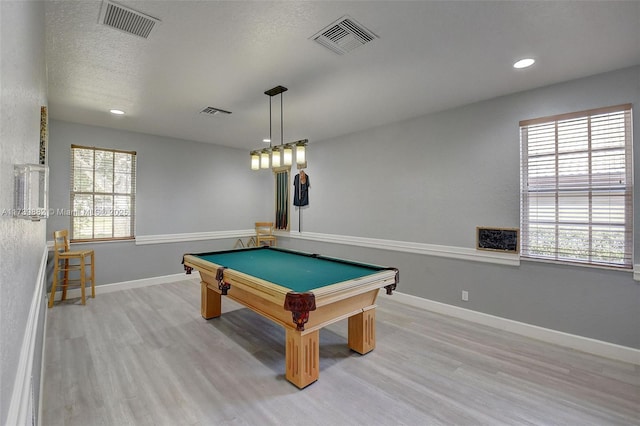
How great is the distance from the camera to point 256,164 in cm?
347

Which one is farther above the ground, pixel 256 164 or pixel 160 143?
pixel 160 143

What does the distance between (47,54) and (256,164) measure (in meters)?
2.01

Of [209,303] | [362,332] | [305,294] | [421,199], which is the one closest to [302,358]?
[305,294]

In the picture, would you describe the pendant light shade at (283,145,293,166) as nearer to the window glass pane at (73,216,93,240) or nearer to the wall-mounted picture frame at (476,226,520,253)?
the wall-mounted picture frame at (476,226,520,253)

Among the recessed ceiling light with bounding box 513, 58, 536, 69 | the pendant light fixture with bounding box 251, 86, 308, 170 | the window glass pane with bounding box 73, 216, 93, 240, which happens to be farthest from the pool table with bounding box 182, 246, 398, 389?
the window glass pane with bounding box 73, 216, 93, 240

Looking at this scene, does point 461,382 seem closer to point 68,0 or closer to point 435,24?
point 435,24

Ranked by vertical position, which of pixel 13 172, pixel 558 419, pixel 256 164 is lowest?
pixel 558 419

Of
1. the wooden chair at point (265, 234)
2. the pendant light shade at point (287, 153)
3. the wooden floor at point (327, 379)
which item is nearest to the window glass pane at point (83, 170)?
the wooden floor at point (327, 379)

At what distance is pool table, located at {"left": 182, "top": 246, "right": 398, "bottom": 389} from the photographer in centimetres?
223

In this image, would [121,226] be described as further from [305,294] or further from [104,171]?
[305,294]

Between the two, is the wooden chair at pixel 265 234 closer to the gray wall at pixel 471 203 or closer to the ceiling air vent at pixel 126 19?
the gray wall at pixel 471 203

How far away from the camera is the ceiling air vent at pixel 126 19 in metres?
1.95

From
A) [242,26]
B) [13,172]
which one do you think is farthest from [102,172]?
[13,172]

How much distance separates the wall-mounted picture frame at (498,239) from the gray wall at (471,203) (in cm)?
8
